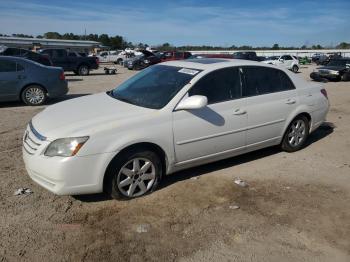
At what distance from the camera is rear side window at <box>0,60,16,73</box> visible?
10.6m

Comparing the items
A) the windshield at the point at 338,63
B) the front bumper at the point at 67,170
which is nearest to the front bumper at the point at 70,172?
the front bumper at the point at 67,170

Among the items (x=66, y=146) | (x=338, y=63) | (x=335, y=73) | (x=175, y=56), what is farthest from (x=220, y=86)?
(x=175, y=56)

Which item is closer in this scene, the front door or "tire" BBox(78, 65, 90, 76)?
the front door

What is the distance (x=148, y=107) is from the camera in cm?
479

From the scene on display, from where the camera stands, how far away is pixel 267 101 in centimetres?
579

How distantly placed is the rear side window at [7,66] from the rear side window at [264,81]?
300 inches

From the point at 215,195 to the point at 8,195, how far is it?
2554 millimetres

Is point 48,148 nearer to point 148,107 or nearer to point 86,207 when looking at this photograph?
point 86,207

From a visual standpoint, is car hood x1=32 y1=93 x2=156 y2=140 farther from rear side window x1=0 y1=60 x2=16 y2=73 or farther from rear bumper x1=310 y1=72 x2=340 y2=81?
rear bumper x1=310 y1=72 x2=340 y2=81

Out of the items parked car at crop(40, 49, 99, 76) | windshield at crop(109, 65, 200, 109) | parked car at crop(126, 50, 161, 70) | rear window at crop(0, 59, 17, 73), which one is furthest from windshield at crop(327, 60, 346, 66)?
windshield at crop(109, 65, 200, 109)

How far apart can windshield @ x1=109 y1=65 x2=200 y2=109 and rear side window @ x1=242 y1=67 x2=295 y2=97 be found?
2.94ft

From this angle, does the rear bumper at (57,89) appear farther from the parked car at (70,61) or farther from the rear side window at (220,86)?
the parked car at (70,61)

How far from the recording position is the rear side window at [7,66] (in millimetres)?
10602

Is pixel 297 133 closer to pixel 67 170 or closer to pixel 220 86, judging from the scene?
pixel 220 86
